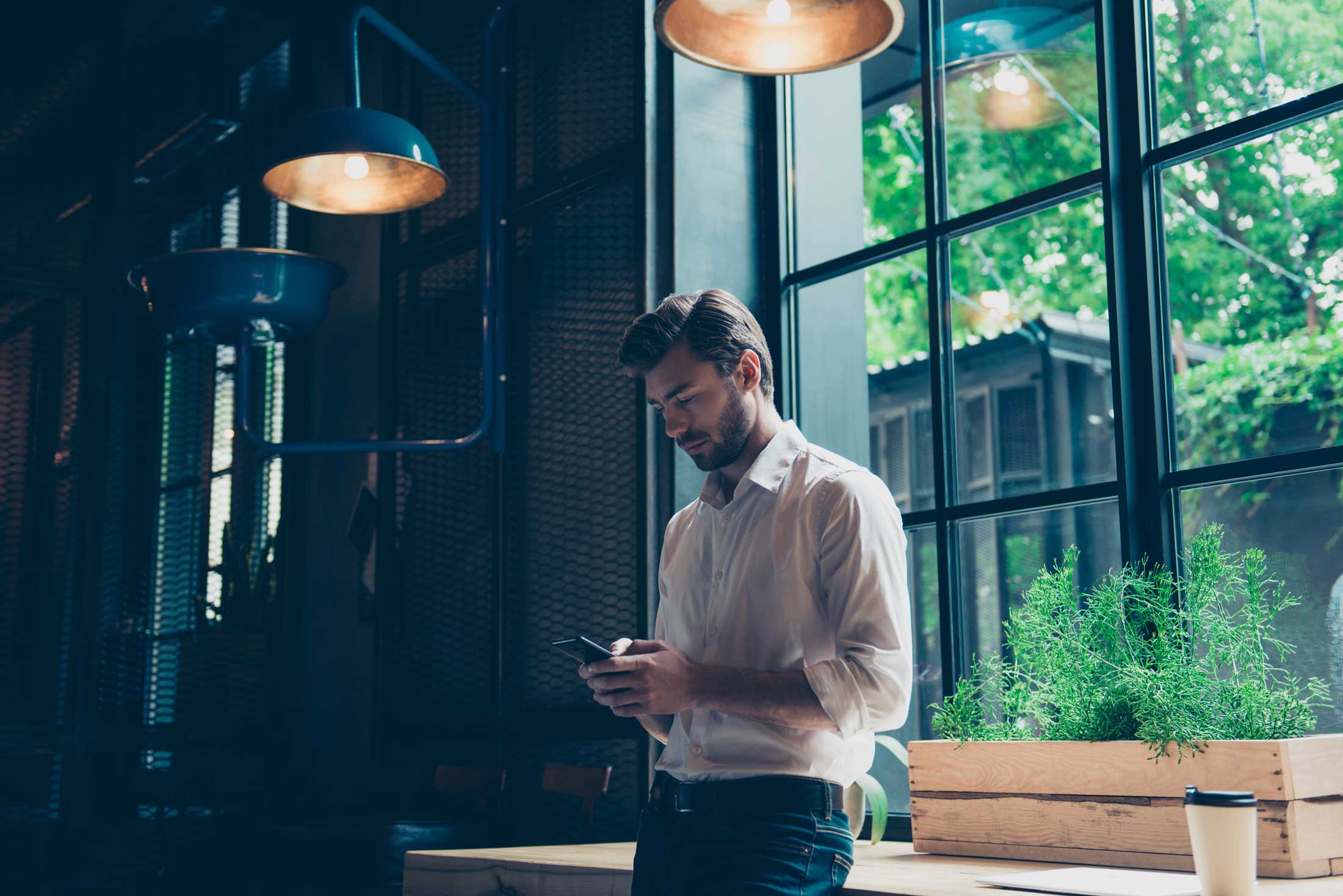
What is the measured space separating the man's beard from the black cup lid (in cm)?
76

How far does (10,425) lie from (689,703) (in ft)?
10.3

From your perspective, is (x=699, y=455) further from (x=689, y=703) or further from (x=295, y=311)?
(x=295, y=311)

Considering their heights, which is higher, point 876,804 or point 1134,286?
point 1134,286

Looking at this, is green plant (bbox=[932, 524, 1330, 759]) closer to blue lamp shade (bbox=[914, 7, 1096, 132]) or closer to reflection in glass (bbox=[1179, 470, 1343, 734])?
reflection in glass (bbox=[1179, 470, 1343, 734])

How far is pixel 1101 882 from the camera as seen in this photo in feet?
5.16

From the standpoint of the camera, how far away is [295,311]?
322 cm

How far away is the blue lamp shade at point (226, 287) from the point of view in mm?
3117

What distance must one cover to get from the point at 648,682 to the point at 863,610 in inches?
11.5

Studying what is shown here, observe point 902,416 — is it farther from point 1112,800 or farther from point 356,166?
point 1112,800

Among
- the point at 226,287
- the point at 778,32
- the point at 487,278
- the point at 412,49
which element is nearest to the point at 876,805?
the point at 778,32

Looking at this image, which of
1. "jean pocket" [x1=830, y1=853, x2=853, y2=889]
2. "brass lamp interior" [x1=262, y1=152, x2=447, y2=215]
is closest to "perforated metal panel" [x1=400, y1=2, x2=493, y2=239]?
"brass lamp interior" [x1=262, y1=152, x2=447, y2=215]

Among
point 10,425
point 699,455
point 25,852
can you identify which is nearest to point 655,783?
point 699,455

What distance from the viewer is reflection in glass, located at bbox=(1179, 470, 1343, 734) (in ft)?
6.88

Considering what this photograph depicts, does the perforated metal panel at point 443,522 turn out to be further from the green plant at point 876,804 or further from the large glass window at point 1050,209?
the green plant at point 876,804
